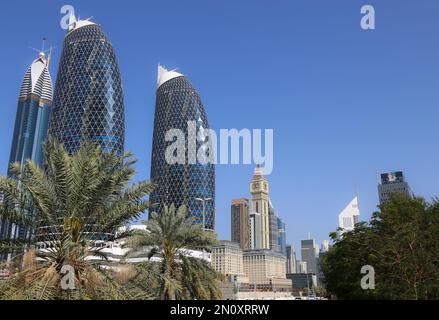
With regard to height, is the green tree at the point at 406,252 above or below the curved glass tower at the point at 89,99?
below

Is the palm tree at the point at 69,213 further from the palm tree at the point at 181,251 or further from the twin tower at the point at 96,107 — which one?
the twin tower at the point at 96,107

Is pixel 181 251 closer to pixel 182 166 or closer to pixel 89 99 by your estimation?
pixel 89 99

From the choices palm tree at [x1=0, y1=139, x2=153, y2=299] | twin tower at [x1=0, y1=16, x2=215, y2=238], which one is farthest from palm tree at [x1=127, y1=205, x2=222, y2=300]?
twin tower at [x1=0, y1=16, x2=215, y2=238]

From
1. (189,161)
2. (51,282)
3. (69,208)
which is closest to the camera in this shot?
(51,282)

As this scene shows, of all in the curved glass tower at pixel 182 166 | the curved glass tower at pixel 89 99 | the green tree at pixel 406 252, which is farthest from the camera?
the curved glass tower at pixel 182 166

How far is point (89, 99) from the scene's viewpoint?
11812 cm

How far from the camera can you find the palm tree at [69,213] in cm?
1259

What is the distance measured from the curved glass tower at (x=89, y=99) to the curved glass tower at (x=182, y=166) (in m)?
28.0

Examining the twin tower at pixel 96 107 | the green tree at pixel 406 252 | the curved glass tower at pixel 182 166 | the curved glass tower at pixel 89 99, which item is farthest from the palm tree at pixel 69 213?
the curved glass tower at pixel 182 166
